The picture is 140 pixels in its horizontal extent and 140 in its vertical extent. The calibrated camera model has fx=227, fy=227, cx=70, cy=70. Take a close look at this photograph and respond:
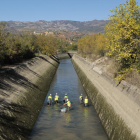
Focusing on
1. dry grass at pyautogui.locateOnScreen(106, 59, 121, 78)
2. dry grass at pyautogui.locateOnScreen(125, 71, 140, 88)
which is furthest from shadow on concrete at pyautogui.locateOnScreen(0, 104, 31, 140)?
dry grass at pyautogui.locateOnScreen(106, 59, 121, 78)

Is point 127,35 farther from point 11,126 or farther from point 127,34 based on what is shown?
point 11,126

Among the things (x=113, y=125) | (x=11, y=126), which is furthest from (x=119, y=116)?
(x=11, y=126)

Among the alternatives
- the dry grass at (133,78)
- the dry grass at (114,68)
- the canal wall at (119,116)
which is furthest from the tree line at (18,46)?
the dry grass at (133,78)

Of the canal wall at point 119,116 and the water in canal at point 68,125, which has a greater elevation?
the canal wall at point 119,116

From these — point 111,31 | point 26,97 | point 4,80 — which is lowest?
point 26,97

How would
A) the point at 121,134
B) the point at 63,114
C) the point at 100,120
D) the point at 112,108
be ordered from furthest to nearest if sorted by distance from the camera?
the point at 63,114
the point at 100,120
the point at 112,108
the point at 121,134

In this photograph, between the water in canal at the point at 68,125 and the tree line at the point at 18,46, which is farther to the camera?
the tree line at the point at 18,46

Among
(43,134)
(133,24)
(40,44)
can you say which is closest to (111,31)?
(133,24)

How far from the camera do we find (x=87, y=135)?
16359mm

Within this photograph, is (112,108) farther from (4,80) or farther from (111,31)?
(4,80)

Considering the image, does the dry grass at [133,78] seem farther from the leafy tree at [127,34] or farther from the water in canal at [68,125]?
the water in canal at [68,125]

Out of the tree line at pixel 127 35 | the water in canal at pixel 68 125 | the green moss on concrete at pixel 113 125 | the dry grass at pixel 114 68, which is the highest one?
the tree line at pixel 127 35

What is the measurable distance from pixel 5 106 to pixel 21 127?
86.2 inches

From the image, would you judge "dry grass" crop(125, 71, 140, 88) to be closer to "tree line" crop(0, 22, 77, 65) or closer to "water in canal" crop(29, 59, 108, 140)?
"water in canal" crop(29, 59, 108, 140)
